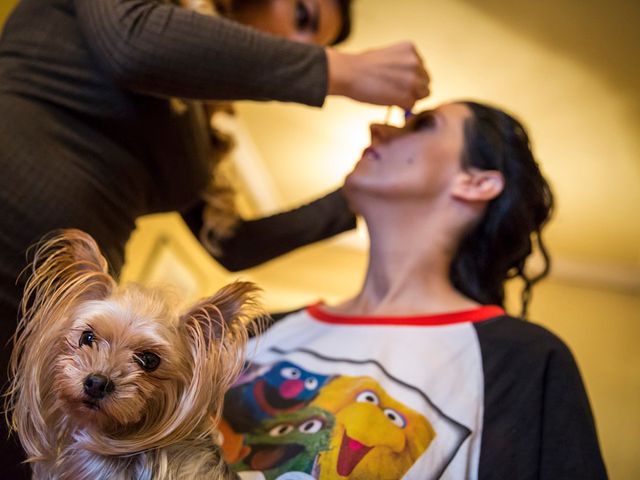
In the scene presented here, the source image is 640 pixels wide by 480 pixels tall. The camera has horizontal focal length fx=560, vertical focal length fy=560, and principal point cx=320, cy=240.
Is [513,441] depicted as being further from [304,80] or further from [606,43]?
[606,43]

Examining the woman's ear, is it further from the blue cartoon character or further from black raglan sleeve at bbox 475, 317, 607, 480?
the blue cartoon character

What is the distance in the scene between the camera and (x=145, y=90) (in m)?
0.75

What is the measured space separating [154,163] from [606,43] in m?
1.49

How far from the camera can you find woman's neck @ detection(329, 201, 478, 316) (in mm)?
1063

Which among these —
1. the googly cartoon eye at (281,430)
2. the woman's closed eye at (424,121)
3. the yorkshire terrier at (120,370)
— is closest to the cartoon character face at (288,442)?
the googly cartoon eye at (281,430)

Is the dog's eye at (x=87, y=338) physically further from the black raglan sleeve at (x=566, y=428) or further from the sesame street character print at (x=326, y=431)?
the black raglan sleeve at (x=566, y=428)

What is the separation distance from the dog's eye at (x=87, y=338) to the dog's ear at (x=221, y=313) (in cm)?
9

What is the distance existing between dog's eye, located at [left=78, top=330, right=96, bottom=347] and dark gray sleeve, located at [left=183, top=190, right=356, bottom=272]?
25.4 inches

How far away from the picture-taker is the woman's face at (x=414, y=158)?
1.05 metres

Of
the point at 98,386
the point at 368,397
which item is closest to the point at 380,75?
the point at 368,397

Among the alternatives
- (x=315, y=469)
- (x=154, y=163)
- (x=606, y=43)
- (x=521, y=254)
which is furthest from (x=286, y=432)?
(x=606, y=43)

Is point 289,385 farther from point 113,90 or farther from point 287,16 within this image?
point 287,16

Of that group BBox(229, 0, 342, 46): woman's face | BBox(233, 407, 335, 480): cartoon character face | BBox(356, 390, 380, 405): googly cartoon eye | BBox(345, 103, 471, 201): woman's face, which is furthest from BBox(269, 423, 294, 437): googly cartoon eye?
BBox(229, 0, 342, 46): woman's face

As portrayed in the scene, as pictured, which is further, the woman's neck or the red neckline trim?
the woman's neck
